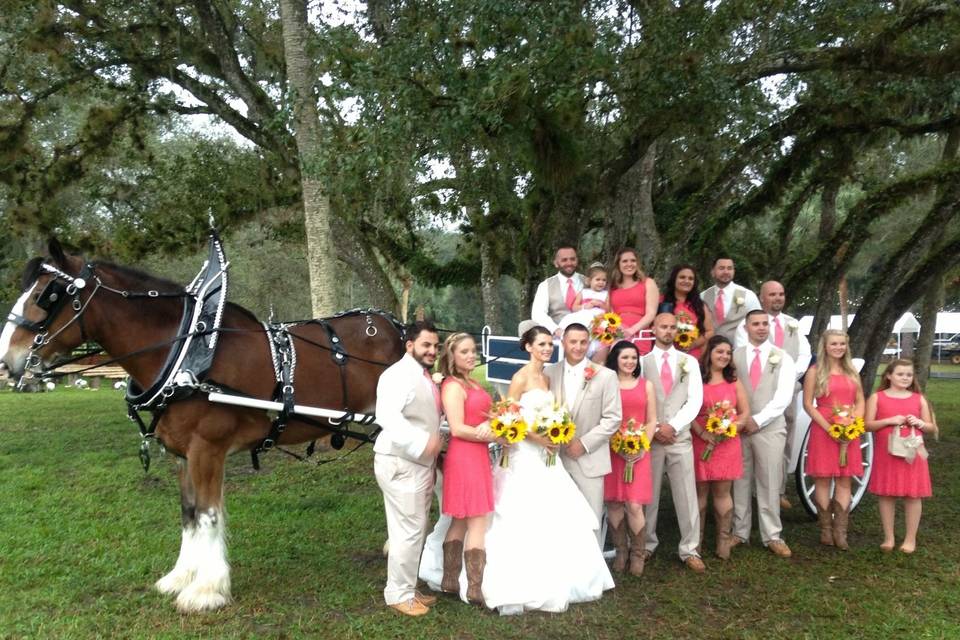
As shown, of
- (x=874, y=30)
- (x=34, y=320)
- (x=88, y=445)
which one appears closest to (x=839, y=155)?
(x=874, y=30)

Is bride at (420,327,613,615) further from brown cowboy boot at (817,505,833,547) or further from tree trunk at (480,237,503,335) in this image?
tree trunk at (480,237,503,335)

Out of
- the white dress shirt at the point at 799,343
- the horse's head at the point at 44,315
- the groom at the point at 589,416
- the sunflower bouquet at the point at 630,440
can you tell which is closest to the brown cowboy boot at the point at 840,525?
the white dress shirt at the point at 799,343

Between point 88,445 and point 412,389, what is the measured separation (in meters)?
8.44

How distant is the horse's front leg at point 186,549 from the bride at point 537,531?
169cm

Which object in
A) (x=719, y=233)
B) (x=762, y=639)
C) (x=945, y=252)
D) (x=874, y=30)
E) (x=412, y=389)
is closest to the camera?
(x=762, y=639)

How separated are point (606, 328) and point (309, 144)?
4528mm

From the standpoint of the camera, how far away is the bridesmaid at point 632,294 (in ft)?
19.3

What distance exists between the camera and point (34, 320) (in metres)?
4.42

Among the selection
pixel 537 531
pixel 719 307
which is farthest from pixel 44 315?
pixel 719 307

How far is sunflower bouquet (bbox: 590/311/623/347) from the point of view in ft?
18.3

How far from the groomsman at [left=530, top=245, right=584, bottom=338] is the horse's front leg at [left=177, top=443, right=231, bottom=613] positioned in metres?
2.87

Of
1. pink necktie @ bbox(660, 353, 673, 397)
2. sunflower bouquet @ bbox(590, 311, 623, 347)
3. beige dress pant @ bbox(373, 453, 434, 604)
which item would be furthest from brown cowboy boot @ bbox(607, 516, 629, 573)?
beige dress pant @ bbox(373, 453, 434, 604)

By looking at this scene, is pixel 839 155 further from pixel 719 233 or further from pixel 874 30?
pixel 874 30

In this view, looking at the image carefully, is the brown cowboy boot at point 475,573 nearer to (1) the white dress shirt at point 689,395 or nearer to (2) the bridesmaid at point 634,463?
(2) the bridesmaid at point 634,463
